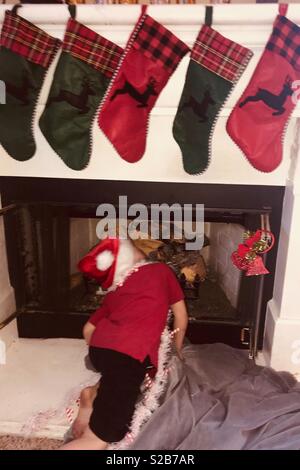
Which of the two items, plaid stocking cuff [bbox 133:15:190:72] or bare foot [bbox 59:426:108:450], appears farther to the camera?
plaid stocking cuff [bbox 133:15:190:72]

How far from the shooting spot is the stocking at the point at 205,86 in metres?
1.59

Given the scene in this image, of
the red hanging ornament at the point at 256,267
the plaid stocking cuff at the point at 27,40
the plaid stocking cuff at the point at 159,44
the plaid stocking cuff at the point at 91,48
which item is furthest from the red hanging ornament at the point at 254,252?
the plaid stocking cuff at the point at 27,40

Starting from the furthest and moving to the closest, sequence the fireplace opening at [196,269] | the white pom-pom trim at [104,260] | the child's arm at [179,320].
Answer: the fireplace opening at [196,269]
the child's arm at [179,320]
the white pom-pom trim at [104,260]

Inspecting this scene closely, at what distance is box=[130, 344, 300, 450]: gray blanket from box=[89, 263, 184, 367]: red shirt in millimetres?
198

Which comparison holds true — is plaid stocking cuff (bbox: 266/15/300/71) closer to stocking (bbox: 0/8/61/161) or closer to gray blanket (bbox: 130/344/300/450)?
stocking (bbox: 0/8/61/161)

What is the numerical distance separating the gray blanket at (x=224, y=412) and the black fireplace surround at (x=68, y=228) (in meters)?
0.29

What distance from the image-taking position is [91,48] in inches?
64.0

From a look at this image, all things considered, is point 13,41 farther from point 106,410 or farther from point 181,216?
point 106,410

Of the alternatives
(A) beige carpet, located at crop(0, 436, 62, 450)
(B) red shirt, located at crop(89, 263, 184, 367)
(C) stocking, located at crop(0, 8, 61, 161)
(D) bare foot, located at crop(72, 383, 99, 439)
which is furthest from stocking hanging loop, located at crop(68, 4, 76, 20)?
(A) beige carpet, located at crop(0, 436, 62, 450)

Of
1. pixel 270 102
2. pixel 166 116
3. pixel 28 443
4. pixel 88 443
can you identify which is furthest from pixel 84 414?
pixel 270 102

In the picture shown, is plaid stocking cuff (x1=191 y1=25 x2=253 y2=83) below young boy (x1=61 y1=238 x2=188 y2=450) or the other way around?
the other way around

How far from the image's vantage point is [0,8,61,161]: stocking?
63.7 inches

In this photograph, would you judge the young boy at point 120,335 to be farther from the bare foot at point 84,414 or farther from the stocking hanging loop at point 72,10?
the stocking hanging loop at point 72,10

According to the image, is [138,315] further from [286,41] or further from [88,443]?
[286,41]
